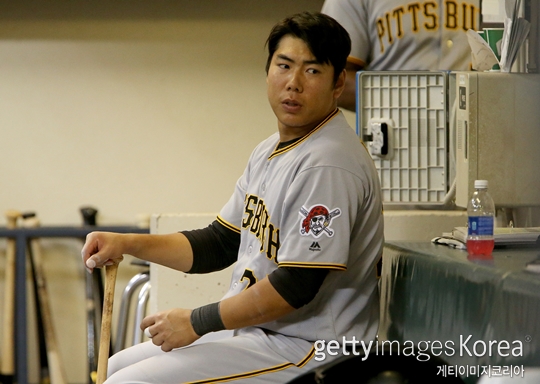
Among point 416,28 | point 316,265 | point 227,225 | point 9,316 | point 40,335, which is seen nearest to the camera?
point 316,265

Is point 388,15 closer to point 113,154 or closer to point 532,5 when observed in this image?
point 532,5

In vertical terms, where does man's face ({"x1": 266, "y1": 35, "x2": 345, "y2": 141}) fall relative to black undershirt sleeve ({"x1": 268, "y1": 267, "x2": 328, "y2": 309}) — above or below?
above

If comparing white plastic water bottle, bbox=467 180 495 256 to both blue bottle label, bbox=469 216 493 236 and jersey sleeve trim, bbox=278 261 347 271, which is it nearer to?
blue bottle label, bbox=469 216 493 236

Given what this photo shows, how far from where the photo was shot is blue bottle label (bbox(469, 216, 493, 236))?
147 cm

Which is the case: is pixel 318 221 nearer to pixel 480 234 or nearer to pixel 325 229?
pixel 325 229

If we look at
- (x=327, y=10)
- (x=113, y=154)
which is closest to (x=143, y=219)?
(x=113, y=154)

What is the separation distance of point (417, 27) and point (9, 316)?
2392 millimetres

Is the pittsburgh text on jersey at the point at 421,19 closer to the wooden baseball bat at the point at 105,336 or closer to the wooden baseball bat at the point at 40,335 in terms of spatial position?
the wooden baseball bat at the point at 105,336

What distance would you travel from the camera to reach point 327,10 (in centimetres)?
239

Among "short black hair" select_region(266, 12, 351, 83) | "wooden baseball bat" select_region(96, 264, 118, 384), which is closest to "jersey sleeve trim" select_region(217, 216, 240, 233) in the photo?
"wooden baseball bat" select_region(96, 264, 118, 384)

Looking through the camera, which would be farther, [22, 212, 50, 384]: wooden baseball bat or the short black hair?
[22, 212, 50, 384]: wooden baseball bat

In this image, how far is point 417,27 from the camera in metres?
2.29

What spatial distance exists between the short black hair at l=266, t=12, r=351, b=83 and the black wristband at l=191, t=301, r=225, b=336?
55cm

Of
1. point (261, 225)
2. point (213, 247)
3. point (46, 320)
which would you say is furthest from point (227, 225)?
point (46, 320)
